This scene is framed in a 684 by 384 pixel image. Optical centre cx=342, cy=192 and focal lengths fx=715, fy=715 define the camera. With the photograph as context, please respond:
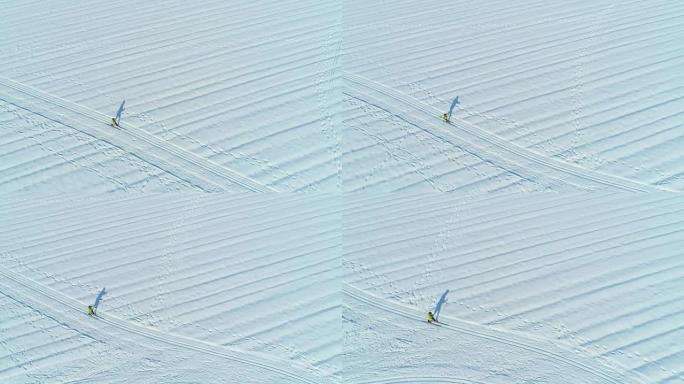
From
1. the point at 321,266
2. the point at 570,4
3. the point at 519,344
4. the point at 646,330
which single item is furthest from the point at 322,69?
the point at 646,330

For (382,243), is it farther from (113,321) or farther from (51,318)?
(51,318)

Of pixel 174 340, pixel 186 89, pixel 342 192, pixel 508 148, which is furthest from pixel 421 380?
pixel 186 89

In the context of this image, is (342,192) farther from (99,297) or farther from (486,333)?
(99,297)

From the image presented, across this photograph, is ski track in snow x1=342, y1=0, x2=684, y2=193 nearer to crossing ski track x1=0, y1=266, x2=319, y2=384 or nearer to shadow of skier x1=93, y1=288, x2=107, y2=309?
crossing ski track x1=0, y1=266, x2=319, y2=384

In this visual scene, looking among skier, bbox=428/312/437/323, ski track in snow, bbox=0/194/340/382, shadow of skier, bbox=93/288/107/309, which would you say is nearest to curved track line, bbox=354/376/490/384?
ski track in snow, bbox=0/194/340/382

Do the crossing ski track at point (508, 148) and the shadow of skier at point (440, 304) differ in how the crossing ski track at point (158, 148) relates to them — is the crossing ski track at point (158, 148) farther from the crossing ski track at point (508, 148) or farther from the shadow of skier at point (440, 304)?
the shadow of skier at point (440, 304)
